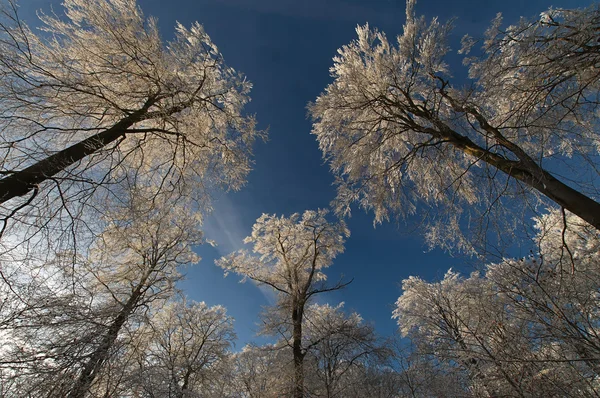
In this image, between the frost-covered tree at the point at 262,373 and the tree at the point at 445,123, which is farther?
the frost-covered tree at the point at 262,373

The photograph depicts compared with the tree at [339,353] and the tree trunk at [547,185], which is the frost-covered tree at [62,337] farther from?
the tree at [339,353]

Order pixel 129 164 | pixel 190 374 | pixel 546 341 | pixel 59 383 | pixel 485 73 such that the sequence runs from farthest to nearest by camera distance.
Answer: pixel 190 374
pixel 129 164
pixel 485 73
pixel 59 383
pixel 546 341

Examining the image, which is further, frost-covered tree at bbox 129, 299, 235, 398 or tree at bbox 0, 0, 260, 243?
frost-covered tree at bbox 129, 299, 235, 398

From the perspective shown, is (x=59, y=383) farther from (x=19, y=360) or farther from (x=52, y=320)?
(x=52, y=320)

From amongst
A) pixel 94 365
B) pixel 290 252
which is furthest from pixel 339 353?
pixel 94 365

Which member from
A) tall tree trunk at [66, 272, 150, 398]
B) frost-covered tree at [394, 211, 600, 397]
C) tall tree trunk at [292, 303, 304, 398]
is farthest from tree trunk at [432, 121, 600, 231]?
tall tree trunk at [292, 303, 304, 398]

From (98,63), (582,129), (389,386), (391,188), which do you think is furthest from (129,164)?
(389,386)

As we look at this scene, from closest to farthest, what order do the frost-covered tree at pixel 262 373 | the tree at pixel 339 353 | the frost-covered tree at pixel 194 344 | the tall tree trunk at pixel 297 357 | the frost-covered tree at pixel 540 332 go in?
the frost-covered tree at pixel 540 332 < the tall tree trunk at pixel 297 357 < the frost-covered tree at pixel 262 373 < the tree at pixel 339 353 < the frost-covered tree at pixel 194 344

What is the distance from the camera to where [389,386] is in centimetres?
1166

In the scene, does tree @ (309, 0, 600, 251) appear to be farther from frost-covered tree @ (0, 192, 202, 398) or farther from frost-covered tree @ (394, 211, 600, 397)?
frost-covered tree @ (0, 192, 202, 398)

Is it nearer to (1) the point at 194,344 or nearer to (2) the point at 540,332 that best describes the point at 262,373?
(1) the point at 194,344

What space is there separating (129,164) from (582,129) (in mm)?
8886

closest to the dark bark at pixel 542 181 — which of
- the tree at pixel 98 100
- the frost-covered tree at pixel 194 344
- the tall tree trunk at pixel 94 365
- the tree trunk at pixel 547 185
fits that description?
the tree trunk at pixel 547 185

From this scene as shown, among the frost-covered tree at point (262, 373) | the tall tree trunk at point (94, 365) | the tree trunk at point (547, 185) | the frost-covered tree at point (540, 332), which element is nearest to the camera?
the frost-covered tree at point (540, 332)
